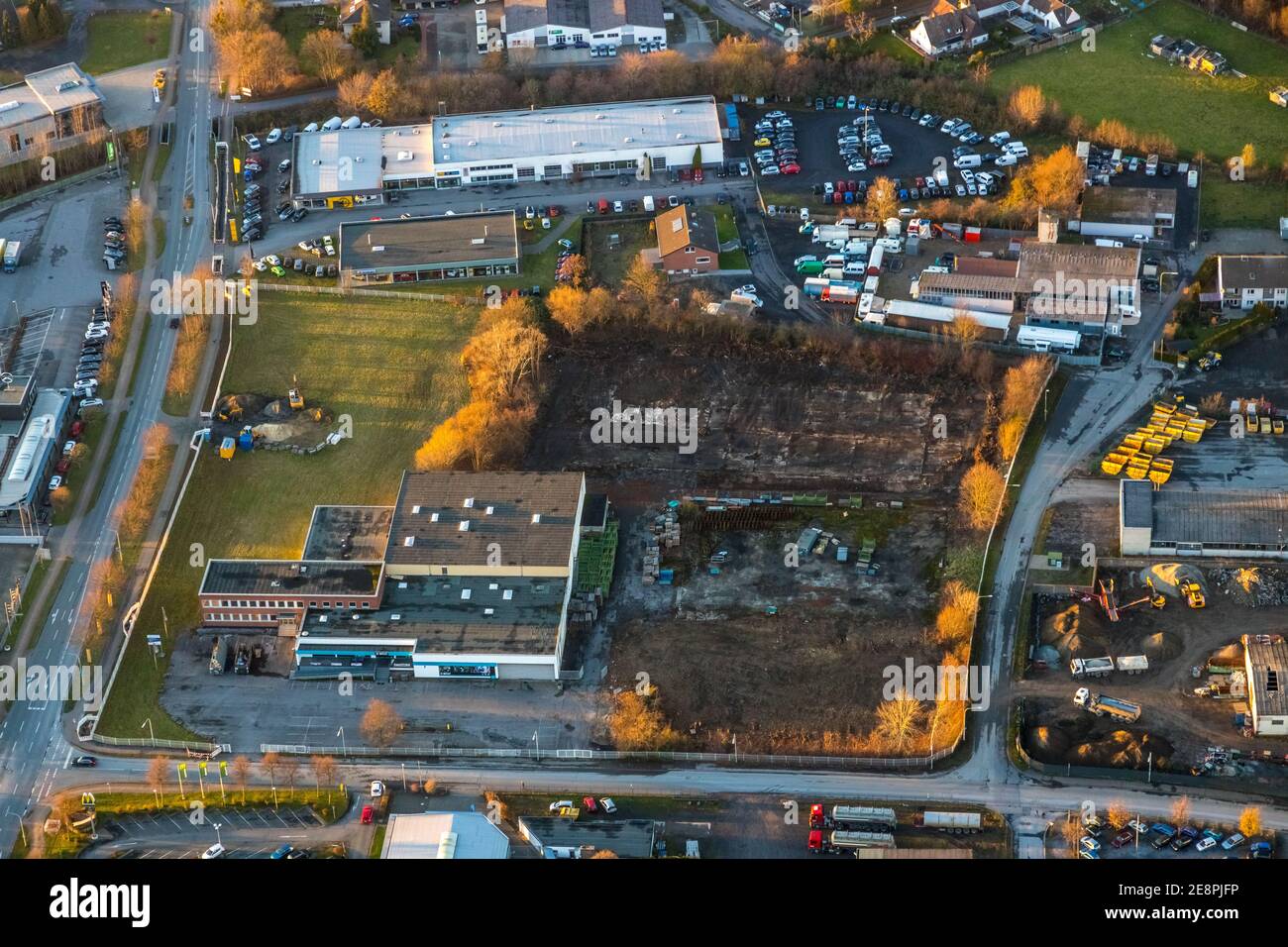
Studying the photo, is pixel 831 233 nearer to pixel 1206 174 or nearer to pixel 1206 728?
pixel 1206 174

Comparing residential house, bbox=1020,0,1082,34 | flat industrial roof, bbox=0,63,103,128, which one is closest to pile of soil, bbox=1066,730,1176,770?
residential house, bbox=1020,0,1082,34

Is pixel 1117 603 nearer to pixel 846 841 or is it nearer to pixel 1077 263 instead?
pixel 846 841

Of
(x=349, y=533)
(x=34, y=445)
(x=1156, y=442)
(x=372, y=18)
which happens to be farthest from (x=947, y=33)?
(x=34, y=445)

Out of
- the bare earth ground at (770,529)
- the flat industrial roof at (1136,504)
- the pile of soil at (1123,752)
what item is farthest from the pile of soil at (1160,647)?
the bare earth ground at (770,529)

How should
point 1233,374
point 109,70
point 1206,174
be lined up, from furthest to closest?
1. point 109,70
2. point 1206,174
3. point 1233,374

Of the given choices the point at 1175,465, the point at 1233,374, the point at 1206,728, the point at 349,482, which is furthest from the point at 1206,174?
the point at 349,482

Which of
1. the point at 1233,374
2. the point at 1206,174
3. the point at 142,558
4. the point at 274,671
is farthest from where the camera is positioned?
the point at 1206,174
